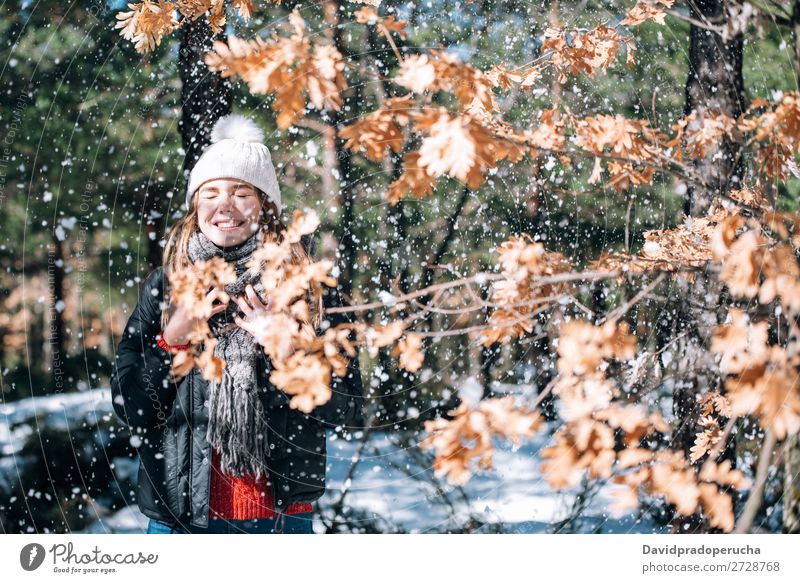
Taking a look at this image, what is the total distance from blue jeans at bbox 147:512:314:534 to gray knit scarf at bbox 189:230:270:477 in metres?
0.16

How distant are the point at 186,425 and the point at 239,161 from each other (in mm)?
725

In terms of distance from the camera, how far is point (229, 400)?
1.89 meters

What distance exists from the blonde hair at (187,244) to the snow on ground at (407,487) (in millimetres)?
430

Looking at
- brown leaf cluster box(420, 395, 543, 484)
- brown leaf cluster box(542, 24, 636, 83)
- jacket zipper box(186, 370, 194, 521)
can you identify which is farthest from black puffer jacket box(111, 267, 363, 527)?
brown leaf cluster box(542, 24, 636, 83)

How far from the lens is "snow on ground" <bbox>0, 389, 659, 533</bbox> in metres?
2.09

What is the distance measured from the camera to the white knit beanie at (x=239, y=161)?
192cm

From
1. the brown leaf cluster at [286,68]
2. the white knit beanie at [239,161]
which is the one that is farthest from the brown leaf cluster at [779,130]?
the white knit beanie at [239,161]

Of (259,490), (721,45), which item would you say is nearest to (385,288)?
(259,490)

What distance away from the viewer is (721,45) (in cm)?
216

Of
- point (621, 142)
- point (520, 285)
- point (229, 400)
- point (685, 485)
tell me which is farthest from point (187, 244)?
point (685, 485)

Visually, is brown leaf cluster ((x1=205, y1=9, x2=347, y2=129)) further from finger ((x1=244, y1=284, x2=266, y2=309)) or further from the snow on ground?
the snow on ground

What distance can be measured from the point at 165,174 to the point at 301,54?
993 millimetres
